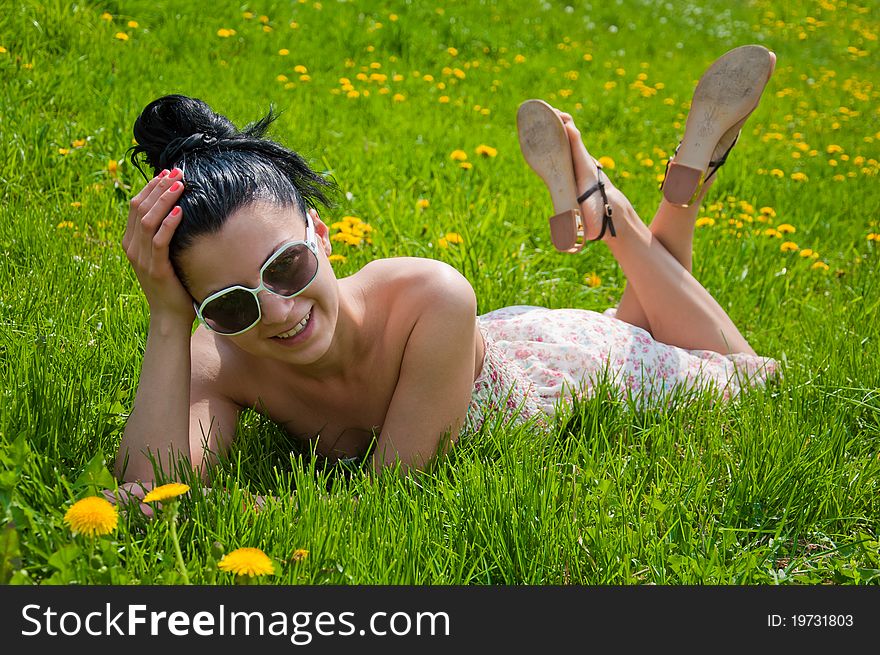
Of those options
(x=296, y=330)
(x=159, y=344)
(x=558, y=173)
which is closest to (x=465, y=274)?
(x=558, y=173)

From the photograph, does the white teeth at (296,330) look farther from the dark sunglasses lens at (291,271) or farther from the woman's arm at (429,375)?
the woman's arm at (429,375)

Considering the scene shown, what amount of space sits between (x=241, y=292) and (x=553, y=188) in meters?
1.58

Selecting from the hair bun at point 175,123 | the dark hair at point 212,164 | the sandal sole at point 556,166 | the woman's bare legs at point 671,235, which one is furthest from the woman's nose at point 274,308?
the woman's bare legs at point 671,235

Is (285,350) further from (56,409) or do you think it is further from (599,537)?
(599,537)

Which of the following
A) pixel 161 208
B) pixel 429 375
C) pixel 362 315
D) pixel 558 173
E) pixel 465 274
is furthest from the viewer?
pixel 465 274

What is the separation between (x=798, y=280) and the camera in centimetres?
393

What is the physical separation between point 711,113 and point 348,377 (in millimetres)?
1639

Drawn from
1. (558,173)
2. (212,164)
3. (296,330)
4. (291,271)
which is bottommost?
(296,330)

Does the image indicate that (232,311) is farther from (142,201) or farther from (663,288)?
(663,288)

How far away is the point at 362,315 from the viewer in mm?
2275

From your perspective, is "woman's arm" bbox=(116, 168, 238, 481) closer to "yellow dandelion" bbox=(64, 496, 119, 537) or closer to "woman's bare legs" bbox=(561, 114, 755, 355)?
"yellow dandelion" bbox=(64, 496, 119, 537)

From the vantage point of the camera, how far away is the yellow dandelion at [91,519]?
1474 mm

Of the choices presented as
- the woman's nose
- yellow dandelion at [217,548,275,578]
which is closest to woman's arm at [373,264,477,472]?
the woman's nose

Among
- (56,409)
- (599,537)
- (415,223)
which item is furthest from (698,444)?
(415,223)
